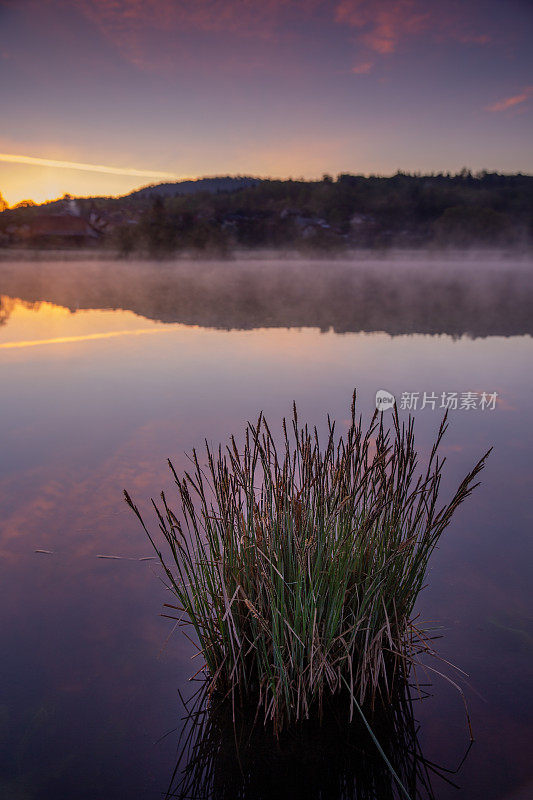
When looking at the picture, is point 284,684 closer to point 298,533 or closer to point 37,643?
point 298,533

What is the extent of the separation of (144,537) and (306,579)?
5.06 ft

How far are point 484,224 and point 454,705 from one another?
5157 cm

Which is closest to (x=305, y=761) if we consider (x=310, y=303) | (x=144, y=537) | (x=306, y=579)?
(x=306, y=579)

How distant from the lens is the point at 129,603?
2.77m

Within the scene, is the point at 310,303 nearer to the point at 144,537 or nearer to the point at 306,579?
the point at 144,537

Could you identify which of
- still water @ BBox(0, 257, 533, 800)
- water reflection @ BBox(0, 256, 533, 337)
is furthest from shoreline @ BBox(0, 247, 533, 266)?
still water @ BBox(0, 257, 533, 800)

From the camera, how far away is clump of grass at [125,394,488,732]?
1.97 m

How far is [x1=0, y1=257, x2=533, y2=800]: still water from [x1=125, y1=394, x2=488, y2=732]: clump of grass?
0.23 metres

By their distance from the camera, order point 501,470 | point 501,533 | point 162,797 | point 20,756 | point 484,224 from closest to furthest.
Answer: point 162,797 < point 20,756 < point 501,533 < point 501,470 < point 484,224

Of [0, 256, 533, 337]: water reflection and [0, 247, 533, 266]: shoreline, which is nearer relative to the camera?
[0, 256, 533, 337]: water reflection

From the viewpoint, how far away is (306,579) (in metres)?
2.06

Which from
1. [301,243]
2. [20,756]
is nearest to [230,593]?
[20,756]

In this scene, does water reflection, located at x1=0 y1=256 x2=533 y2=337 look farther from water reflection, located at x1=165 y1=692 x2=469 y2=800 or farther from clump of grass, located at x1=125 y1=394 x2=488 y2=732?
water reflection, located at x1=165 y1=692 x2=469 y2=800

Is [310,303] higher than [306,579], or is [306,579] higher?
[306,579]
